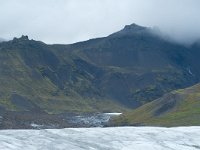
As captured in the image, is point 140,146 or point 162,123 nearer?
point 140,146

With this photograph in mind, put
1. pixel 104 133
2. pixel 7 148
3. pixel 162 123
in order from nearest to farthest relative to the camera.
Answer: pixel 7 148 → pixel 104 133 → pixel 162 123

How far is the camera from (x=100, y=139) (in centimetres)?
5941

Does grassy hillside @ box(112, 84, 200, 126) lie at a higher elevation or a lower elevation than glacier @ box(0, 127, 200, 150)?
higher

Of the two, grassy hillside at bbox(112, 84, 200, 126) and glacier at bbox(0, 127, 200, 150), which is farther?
grassy hillside at bbox(112, 84, 200, 126)

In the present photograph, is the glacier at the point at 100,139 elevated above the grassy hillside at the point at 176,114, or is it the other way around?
the grassy hillside at the point at 176,114

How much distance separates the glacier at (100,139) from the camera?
52381 mm

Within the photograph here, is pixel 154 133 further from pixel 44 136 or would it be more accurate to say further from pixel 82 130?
pixel 44 136

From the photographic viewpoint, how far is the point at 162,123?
167 meters

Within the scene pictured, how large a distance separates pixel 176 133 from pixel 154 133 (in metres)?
3.78

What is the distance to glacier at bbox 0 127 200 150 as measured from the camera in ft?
172

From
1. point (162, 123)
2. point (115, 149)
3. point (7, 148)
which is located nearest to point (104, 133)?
point (115, 149)

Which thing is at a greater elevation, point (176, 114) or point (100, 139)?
point (176, 114)

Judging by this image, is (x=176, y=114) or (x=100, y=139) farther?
(x=176, y=114)

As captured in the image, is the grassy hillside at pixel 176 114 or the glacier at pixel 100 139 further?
the grassy hillside at pixel 176 114
